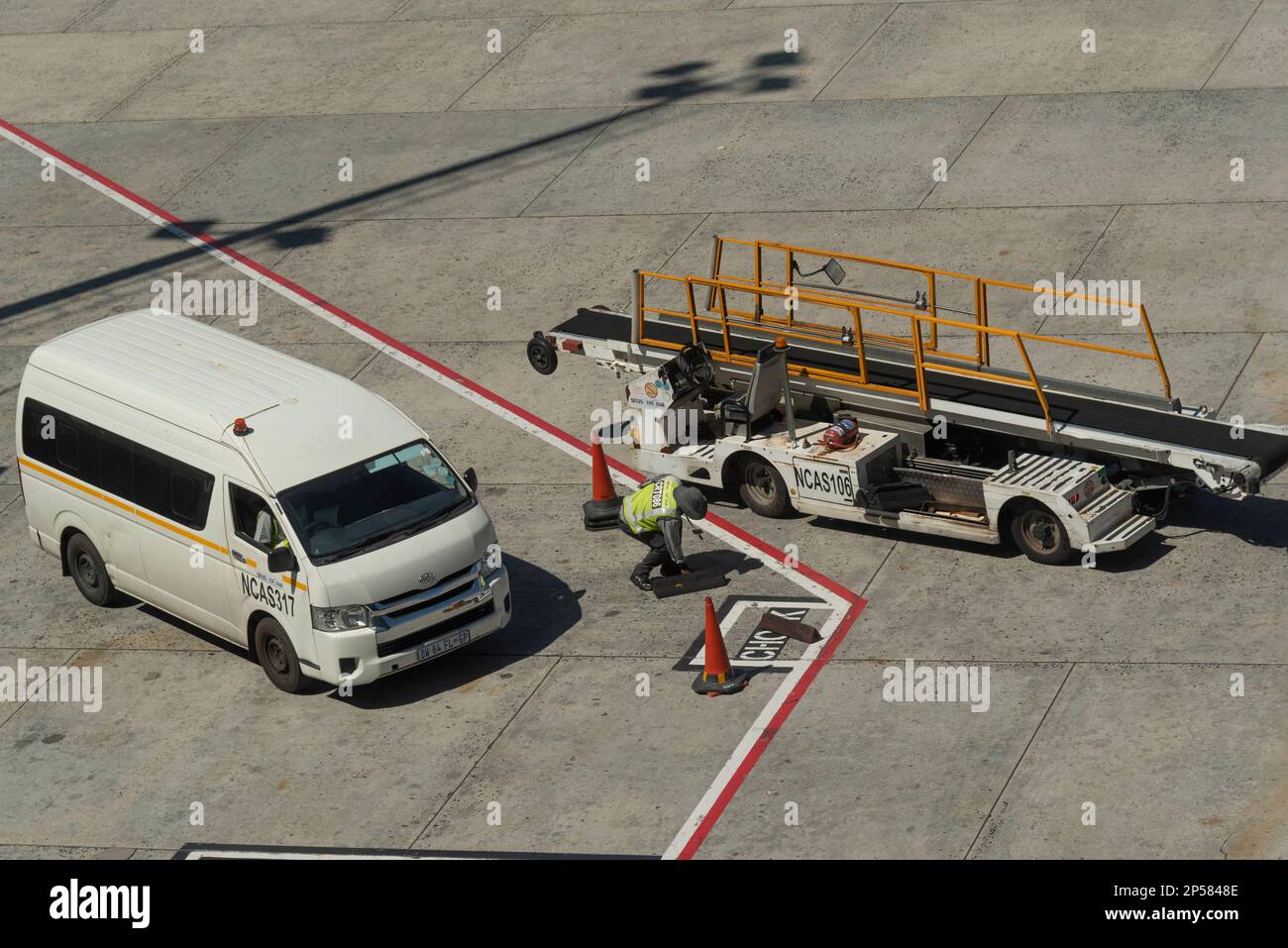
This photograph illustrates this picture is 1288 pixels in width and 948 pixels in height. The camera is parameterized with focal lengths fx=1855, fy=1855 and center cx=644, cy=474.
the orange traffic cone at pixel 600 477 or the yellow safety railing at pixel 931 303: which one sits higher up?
the yellow safety railing at pixel 931 303

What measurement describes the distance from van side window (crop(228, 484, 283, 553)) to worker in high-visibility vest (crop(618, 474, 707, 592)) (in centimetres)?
332

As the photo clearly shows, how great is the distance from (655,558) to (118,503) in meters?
4.85

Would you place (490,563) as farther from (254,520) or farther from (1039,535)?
(1039,535)

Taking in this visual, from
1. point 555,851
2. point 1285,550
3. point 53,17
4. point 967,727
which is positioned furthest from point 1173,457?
point 53,17

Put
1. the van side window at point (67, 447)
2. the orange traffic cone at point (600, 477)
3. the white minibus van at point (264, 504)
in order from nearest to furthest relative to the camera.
Answer: the white minibus van at point (264, 504), the van side window at point (67, 447), the orange traffic cone at point (600, 477)

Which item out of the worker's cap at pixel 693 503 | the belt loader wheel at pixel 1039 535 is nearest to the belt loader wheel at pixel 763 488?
the worker's cap at pixel 693 503

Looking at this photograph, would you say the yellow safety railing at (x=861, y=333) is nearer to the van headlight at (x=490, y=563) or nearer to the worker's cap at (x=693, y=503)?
the worker's cap at (x=693, y=503)

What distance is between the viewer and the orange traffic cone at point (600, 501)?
18.0 meters

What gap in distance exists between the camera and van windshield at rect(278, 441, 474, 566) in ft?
50.3

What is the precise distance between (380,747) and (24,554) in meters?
5.66

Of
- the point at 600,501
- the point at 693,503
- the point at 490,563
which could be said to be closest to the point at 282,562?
the point at 490,563

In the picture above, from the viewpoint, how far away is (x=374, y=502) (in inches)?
617

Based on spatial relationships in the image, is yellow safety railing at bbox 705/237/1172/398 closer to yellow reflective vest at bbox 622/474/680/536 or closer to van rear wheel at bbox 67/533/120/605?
yellow reflective vest at bbox 622/474/680/536

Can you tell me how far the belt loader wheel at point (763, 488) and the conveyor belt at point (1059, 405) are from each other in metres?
1.23
